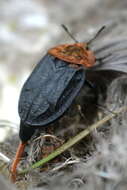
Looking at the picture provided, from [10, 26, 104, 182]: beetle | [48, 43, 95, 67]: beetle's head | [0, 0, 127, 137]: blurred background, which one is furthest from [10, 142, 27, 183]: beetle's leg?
[0, 0, 127, 137]: blurred background

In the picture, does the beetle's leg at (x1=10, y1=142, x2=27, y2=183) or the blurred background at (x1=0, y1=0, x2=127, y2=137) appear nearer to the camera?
the beetle's leg at (x1=10, y1=142, x2=27, y2=183)

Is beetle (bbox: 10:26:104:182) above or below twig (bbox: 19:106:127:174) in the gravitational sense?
above

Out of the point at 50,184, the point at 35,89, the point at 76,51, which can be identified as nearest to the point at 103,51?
the point at 76,51

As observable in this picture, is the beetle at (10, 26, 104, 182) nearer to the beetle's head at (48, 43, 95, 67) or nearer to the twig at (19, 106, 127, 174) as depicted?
the beetle's head at (48, 43, 95, 67)

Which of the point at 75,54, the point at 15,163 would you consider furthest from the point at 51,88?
the point at 15,163

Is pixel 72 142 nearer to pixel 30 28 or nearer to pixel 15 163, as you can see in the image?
pixel 15 163

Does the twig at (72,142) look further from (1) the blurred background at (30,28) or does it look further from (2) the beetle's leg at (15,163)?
(1) the blurred background at (30,28)
